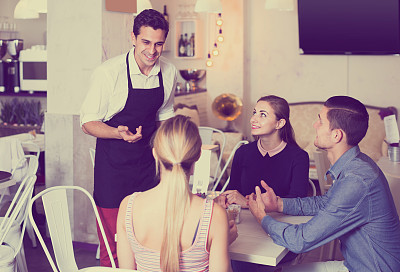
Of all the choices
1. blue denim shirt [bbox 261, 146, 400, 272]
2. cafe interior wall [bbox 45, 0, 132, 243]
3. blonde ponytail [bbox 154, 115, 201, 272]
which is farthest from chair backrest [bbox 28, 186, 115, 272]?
cafe interior wall [bbox 45, 0, 132, 243]

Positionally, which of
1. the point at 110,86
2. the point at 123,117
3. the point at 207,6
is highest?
the point at 207,6

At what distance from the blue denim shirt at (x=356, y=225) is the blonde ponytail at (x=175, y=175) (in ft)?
1.68

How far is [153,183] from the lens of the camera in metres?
3.46

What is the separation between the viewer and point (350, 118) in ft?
8.05

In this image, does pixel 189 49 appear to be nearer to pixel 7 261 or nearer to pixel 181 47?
pixel 181 47

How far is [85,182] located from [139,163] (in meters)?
1.29

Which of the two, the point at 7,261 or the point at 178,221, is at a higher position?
the point at 178,221

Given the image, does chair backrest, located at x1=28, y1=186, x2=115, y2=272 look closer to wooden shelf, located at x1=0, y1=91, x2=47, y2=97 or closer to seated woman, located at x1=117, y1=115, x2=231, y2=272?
seated woman, located at x1=117, y1=115, x2=231, y2=272

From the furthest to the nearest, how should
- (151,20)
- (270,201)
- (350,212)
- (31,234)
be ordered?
(31,234) < (151,20) < (270,201) < (350,212)

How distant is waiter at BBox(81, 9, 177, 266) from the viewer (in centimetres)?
326

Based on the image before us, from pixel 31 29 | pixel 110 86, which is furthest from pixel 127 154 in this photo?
pixel 31 29

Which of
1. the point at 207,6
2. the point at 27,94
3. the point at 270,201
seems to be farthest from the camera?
the point at 27,94

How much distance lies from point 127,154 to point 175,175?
4.53 ft

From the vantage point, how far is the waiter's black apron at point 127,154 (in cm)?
335
